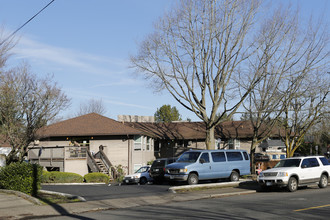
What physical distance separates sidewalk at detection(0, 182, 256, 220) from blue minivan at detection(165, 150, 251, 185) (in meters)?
2.02

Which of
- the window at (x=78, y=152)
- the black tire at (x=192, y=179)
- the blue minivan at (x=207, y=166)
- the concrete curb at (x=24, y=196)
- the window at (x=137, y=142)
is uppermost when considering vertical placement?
the window at (x=137, y=142)

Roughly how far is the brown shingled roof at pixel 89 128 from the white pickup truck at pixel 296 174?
1925 cm

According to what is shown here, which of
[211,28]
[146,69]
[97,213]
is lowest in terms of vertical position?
[97,213]

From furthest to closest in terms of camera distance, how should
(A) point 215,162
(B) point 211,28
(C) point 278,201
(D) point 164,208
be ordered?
(B) point 211,28, (A) point 215,162, (C) point 278,201, (D) point 164,208

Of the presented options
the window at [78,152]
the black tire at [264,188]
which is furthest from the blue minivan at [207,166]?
the window at [78,152]

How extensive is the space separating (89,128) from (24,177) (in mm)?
22609

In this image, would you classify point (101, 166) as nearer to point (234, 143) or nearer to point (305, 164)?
point (234, 143)

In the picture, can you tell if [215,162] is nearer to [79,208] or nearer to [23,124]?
[79,208]

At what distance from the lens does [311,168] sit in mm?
20219

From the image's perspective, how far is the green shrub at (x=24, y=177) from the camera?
1636cm

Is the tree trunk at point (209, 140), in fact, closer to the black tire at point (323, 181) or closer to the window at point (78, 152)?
the black tire at point (323, 181)

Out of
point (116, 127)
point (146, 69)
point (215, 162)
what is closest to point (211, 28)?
point (146, 69)

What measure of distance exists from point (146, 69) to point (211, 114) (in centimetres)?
628

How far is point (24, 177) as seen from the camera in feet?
54.4
